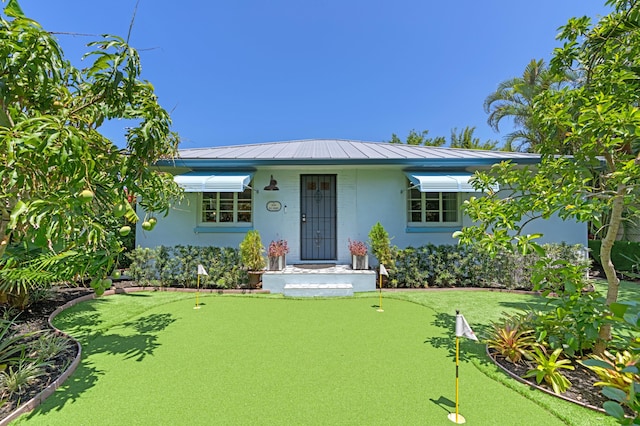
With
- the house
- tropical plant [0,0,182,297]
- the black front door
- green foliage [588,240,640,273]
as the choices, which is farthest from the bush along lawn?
green foliage [588,240,640,273]

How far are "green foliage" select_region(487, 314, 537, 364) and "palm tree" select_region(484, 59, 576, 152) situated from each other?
2428cm

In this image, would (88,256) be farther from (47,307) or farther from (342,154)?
(342,154)

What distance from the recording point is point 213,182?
11.1m

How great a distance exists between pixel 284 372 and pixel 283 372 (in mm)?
17

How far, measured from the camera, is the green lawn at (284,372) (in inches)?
149

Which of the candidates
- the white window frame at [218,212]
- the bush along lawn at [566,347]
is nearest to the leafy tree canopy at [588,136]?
the bush along lawn at [566,347]

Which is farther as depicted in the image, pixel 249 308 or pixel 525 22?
pixel 525 22

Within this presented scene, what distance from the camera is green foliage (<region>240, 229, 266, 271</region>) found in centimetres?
1084

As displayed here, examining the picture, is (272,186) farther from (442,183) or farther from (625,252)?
(625,252)

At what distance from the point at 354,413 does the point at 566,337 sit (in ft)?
12.3

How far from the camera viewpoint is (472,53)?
16906 millimetres

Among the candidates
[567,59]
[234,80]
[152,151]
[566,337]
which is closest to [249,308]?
[152,151]

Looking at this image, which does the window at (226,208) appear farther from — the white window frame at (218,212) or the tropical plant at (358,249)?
the tropical plant at (358,249)

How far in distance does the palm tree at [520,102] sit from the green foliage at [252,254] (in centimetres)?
2535
